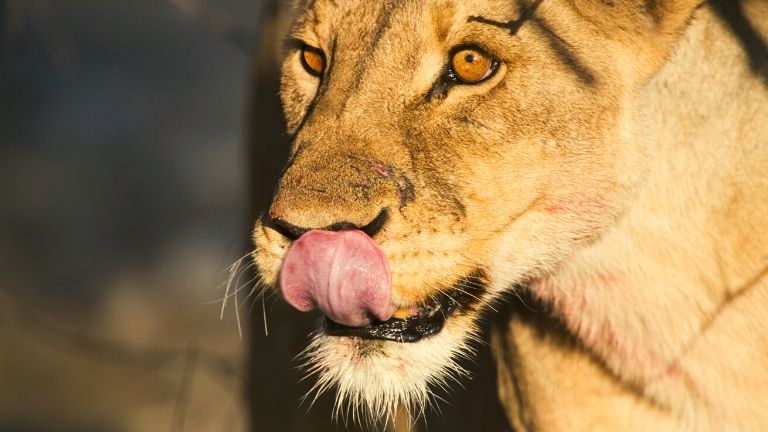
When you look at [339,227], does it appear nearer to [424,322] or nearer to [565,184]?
[424,322]

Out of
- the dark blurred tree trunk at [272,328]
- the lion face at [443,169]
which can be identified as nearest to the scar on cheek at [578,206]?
the lion face at [443,169]

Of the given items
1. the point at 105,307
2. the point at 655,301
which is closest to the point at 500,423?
the point at 655,301

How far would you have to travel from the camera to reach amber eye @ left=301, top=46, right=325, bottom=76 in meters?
2.85

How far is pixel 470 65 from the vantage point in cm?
256

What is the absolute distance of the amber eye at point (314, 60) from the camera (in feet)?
9.34

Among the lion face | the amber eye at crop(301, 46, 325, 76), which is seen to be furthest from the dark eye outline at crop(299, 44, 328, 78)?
the lion face

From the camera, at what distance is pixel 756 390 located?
8.57 ft

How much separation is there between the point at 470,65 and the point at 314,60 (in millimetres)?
440

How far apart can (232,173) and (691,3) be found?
524 cm

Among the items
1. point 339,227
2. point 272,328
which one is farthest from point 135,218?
point 339,227

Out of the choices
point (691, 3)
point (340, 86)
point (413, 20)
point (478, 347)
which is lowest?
point (478, 347)

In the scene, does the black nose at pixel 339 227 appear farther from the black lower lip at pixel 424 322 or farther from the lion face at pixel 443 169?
the black lower lip at pixel 424 322

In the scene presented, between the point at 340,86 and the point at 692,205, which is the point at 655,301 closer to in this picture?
the point at 692,205

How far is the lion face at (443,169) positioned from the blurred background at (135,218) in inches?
49.2
